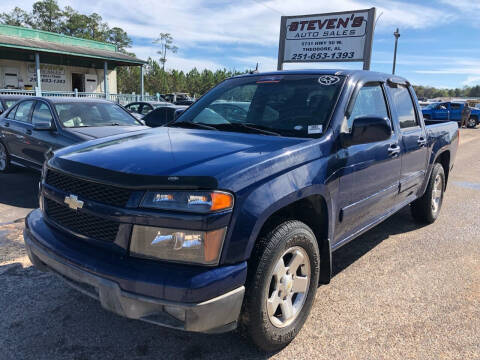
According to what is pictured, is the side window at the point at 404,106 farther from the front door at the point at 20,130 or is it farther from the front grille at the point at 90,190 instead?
the front door at the point at 20,130

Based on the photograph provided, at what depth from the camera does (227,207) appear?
2074mm

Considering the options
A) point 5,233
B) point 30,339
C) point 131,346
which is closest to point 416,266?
point 131,346

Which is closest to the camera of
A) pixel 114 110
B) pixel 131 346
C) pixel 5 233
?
pixel 131 346

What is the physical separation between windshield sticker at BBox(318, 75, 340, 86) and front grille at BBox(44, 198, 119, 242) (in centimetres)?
203

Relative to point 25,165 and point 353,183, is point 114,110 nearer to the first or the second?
point 25,165

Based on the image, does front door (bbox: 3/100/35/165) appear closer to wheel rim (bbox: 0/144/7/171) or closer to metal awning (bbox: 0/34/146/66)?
wheel rim (bbox: 0/144/7/171)

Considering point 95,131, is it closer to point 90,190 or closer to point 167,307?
point 90,190

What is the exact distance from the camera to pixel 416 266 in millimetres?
3932

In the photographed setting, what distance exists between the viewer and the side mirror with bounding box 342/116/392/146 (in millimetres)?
2871

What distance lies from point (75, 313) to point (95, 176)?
1246mm

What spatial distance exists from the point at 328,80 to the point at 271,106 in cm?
51

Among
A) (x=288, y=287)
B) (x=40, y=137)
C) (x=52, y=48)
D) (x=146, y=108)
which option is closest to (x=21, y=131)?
(x=40, y=137)

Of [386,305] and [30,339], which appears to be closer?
[30,339]

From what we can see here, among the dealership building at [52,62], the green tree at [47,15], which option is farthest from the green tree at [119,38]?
the dealership building at [52,62]
